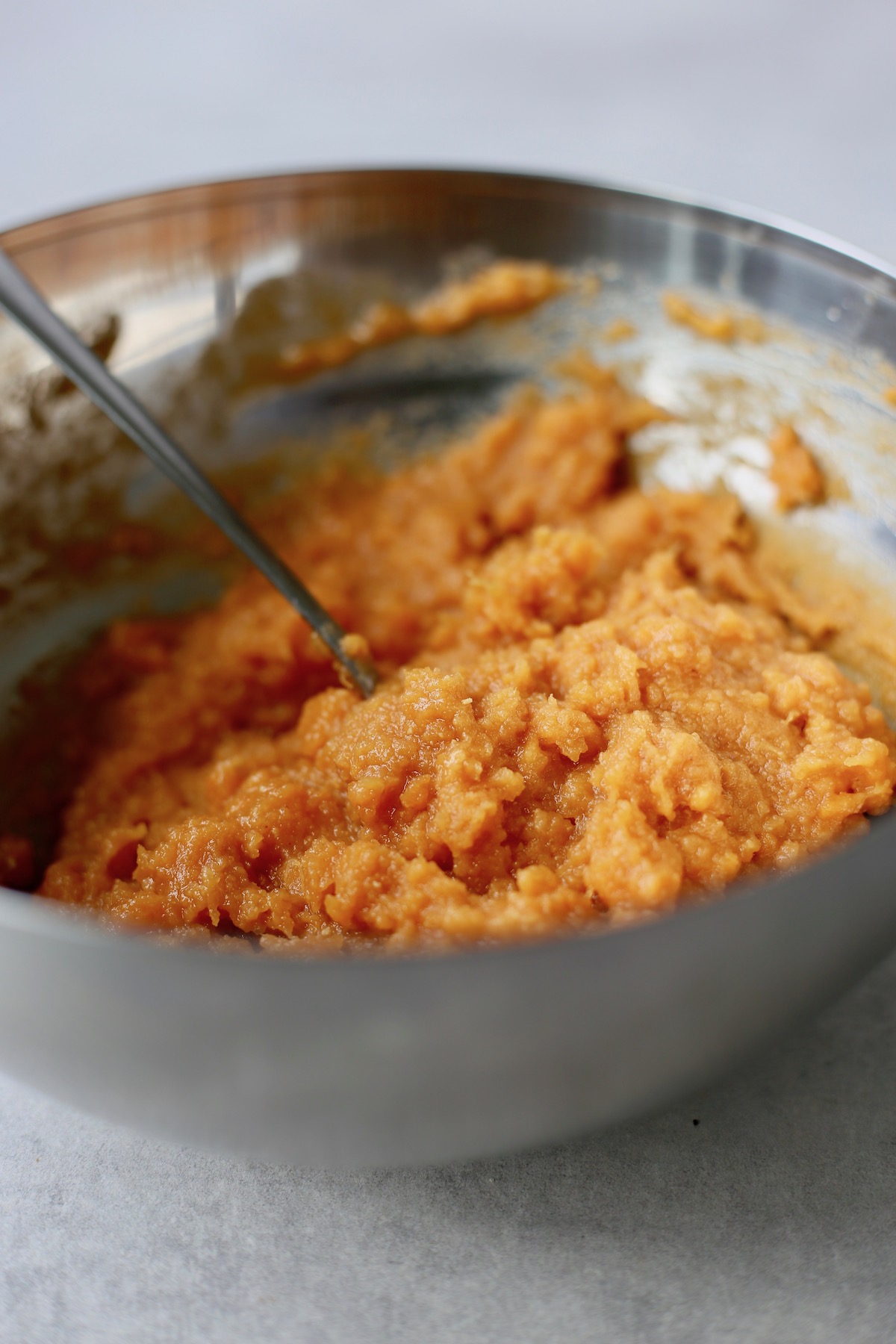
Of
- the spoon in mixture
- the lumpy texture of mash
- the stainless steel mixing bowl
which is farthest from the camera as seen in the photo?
the spoon in mixture

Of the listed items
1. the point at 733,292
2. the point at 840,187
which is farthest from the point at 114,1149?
the point at 840,187

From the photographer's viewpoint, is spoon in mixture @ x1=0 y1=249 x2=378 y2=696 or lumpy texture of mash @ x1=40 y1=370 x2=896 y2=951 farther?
spoon in mixture @ x1=0 y1=249 x2=378 y2=696

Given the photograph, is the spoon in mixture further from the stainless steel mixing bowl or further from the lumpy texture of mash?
the stainless steel mixing bowl

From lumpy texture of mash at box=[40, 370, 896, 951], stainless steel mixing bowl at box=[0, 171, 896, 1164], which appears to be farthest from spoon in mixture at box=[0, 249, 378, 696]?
stainless steel mixing bowl at box=[0, 171, 896, 1164]

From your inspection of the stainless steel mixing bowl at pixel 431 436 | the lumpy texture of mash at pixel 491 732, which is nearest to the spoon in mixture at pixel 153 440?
the lumpy texture of mash at pixel 491 732

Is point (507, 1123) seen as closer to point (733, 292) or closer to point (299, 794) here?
point (299, 794)

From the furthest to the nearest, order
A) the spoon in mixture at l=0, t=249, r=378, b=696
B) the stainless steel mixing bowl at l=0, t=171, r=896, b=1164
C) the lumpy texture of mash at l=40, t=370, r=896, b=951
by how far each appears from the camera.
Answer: the spoon in mixture at l=0, t=249, r=378, b=696 < the lumpy texture of mash at l=40, t=370, r=896, b=951 < the stainless steel mixing bowl at l=0, t=171, r=896, b=1164

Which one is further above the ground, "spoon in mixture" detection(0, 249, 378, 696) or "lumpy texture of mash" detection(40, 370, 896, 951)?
"spoon in mixture" detection(0, 249, 378, 696)

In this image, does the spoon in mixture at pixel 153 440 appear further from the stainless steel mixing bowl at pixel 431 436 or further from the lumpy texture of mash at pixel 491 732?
the stainless steel mixing bowl at pixel 431 436
